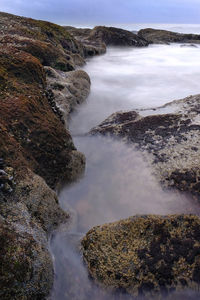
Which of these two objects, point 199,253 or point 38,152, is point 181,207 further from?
point 38,152

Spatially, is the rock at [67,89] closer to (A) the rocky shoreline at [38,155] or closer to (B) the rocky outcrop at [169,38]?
(A) the rocky shoreline at [38,155]

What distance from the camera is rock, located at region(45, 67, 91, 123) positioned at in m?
12.4

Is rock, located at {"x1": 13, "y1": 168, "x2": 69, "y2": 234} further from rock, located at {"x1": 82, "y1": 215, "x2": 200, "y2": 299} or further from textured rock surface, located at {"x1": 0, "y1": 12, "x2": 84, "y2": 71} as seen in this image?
textured rock surface, located at {"x1": 0, "y1": 12, "x2": 84, "y2": 71}

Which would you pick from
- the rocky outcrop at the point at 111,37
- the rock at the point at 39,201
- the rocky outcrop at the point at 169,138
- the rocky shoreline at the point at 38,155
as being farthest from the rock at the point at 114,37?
the rock at the point at 39,201

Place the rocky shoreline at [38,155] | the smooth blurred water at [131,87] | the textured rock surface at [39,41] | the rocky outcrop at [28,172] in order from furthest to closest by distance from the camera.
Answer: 1. the textured rock surface at [39,41]
2. the smooth blurred water at [131,87]
3. the rocky shoreline at [38,155]
4. the rocky outcrop at [28,172]

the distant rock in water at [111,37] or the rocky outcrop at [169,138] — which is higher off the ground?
the distant rock in water at [111,37]

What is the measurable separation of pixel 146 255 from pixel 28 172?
3.20 meters

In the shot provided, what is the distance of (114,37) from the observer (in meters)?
47.8

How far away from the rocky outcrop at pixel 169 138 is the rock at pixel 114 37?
130 ft

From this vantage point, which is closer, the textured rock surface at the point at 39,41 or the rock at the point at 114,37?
the textured rock surface at the point at 39,41

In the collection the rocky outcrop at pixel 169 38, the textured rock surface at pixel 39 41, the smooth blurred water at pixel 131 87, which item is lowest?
the smooth blurred water at pixel 131 87

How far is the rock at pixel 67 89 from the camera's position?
12422 millimetres

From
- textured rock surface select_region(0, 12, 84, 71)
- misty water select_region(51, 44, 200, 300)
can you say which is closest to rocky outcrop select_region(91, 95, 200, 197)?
misty water select_region(51, 44, 200, 300)

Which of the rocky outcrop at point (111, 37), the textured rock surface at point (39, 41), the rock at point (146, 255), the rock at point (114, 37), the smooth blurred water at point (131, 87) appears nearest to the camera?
the rock at point (146, 255)
